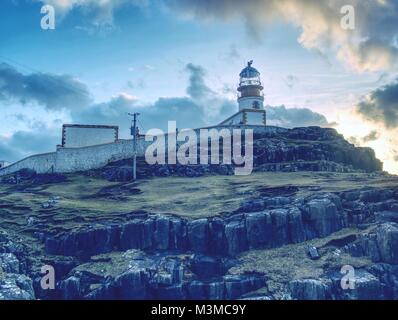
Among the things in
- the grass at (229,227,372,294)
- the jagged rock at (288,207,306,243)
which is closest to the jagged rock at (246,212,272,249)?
the grass at (229,227,372,294)

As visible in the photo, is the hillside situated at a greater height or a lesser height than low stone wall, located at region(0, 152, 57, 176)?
lesser

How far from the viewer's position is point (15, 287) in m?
42.3

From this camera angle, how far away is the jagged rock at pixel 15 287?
4088cm

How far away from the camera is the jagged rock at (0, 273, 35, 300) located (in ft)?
134

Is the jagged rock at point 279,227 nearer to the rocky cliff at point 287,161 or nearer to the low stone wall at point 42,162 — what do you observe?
the rocky cliff at point 287,161

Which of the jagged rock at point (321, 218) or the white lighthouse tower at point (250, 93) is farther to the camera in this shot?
the white lighthouse tower at point (250, 93)

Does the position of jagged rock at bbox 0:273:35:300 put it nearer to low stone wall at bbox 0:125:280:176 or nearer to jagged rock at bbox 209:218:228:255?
jagged rock at bbox 209:218:228:255

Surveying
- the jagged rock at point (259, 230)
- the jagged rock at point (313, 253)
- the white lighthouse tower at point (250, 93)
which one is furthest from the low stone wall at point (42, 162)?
the jagged rock at point (313, 253)

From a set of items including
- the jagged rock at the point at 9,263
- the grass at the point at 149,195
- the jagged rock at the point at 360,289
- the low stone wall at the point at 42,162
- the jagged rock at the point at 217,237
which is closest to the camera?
the jagged rock at the point at 360,289

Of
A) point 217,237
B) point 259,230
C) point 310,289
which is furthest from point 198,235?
point 310,289

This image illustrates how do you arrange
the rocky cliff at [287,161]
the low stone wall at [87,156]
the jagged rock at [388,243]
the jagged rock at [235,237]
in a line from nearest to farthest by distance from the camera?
the jagged rock at [388,243] → the jagged rock at [235,237] → the rocky cliff at [287,161] → the low stone wall at [87,156]

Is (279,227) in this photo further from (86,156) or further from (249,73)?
(249,73)

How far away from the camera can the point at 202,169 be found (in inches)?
2960
